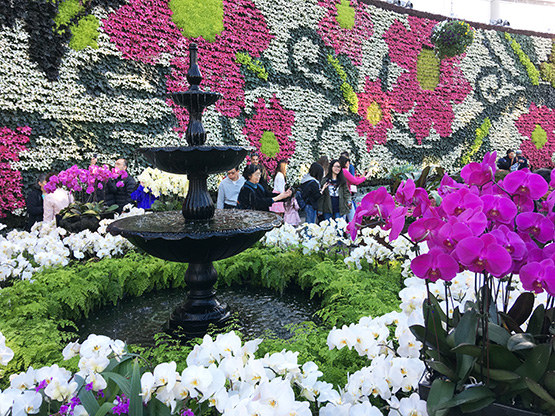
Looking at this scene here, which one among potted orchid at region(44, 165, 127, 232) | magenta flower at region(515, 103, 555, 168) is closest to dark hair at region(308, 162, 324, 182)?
potted orchid at region(44, 165, 127, 232)

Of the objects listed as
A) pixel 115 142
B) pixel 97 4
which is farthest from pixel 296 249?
pixel 97 4

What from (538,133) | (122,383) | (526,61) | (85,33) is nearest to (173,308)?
(122,383)

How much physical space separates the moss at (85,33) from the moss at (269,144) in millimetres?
4802

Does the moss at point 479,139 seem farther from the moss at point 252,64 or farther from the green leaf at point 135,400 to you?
the green leaf at point 135,400

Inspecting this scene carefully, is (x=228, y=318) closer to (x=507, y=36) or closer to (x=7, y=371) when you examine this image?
(x=7, y=371)

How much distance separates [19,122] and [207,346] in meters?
8.20

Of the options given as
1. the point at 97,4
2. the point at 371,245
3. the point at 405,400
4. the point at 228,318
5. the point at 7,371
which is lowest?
the point at 228,318

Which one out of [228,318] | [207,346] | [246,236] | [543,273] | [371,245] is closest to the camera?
[543,273]

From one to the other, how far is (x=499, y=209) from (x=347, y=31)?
545 inches

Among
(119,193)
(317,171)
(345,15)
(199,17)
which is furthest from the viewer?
(345,15)

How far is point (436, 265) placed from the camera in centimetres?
109

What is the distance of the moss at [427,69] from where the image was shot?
1571 centimetres

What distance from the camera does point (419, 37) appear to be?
15.6 meters

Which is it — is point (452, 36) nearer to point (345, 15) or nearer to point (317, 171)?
point (345, 15)
